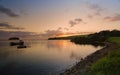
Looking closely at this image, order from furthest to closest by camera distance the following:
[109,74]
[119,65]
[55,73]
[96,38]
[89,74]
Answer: [96,38], [55,73], [119,65], [89,74], [109,74]

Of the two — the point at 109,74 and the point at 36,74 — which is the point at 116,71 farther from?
the point at 36,74

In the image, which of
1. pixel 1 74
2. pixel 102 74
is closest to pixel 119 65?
pixel 102 74

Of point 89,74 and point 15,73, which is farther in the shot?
point 15,73

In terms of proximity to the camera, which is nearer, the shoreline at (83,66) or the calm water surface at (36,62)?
the shoreline at (83,66)

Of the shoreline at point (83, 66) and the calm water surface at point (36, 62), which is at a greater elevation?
the shoreline at point (83, 66)

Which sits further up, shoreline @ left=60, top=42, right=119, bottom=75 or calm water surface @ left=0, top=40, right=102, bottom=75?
shoreline @ left=60, top=42, right=119, bottom=75

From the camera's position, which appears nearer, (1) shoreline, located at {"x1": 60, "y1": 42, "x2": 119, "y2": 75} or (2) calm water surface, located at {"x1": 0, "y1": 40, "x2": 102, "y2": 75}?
(1) shoreline, located at {"x1": 60, "y1": 42, "x2": 119, "y2": 75}

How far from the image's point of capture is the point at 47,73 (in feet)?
89.2

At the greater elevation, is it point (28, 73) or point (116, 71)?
point (116, 71)

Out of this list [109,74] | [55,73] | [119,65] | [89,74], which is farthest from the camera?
[55,73]

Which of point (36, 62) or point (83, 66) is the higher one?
point (83, 66)

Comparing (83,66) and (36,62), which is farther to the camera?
(36,62)

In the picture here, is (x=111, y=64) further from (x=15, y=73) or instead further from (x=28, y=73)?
(x=15, y=73)

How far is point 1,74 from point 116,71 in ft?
64.2
